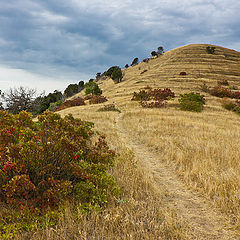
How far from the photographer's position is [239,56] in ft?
207

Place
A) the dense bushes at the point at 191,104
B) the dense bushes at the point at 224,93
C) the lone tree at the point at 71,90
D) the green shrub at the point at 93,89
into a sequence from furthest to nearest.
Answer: the lone tree at the point at 71,90, the green shrub at the point at 93,89, the dense bushes at the point at 224,93, the dense bushes at the point at 191,104

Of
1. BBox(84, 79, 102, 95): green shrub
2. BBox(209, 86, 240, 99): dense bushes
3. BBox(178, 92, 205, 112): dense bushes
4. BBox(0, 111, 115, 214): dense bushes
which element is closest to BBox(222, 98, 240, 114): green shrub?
BBox(178, 92, 205, 112): dense bushes

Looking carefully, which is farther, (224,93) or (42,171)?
(224,93)

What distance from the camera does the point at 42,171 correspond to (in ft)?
9.36

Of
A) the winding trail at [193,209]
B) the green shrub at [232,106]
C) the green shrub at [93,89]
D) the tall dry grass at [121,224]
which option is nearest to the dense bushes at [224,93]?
the green shrub at [232,106]

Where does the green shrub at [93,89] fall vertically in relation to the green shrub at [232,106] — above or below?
above

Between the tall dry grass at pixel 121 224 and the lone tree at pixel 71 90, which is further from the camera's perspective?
the lone tree at pixel 71 90

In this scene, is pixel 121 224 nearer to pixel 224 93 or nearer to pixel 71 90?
pixel 224 93

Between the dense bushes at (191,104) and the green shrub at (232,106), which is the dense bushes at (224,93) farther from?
the dense bushes at (191,104)

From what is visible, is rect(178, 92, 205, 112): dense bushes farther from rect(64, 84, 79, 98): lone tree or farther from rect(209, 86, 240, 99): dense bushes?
rect(64, 84, 79, 98): lone tree

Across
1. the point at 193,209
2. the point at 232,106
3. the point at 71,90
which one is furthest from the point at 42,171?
the point at 71,90

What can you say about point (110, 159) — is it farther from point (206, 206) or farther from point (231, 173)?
point (231, 173)

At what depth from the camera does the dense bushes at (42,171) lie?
2668 millimetres

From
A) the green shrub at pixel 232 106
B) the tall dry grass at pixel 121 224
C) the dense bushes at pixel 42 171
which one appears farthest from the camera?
the green shrub at pixel 232 106
